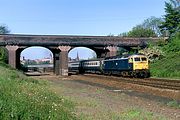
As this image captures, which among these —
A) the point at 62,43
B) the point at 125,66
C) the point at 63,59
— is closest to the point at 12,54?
the point at 62,43

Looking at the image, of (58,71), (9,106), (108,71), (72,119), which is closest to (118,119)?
(72,119)

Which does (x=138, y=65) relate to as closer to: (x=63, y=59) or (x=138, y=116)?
(x=138, y=116)

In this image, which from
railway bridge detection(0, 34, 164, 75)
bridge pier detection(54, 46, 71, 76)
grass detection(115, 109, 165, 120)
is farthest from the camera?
bridge pier detection(54, 46, 71, 76)

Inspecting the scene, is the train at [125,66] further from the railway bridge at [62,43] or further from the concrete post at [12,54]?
the concrete post at [12,54]

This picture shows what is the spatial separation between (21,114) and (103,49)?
253 ft

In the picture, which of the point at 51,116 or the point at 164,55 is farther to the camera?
the point at 164,55

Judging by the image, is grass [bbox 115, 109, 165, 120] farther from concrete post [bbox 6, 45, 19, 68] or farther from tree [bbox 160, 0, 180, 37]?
tree [bbox 160, 0, 180, 37]

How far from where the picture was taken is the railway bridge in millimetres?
77675

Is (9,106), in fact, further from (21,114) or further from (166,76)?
(166,76)

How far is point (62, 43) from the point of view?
81.2m

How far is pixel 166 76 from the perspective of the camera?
4894 centimetres

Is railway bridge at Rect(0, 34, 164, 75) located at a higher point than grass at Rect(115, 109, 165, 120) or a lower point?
higher

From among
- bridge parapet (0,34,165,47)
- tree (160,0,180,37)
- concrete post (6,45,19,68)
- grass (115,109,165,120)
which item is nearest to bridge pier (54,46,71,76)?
bridge parapet (0,34,165,47)

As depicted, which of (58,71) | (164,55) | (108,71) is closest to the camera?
(108,71)
